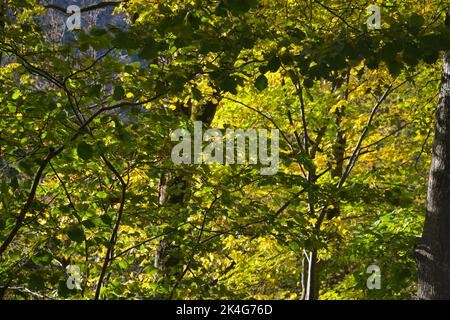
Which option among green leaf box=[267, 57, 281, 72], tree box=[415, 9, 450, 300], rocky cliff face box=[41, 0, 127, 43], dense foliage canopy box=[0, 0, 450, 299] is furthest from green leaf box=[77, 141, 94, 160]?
tree box=[415, 9, 450, 300]

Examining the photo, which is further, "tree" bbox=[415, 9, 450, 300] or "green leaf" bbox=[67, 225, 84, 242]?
"tree" bbox=[415, 9, 450, 300]

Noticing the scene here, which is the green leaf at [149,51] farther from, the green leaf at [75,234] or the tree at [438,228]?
the tree at [438,228]

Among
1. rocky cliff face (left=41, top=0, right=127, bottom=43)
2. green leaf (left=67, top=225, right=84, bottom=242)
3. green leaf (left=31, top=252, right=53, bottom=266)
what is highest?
rocky cliff face (left=41, top=0, right=127, bottom=43)

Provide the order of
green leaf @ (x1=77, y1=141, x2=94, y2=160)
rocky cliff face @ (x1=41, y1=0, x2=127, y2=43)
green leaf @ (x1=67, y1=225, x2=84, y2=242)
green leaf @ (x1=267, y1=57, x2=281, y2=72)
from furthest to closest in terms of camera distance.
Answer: rocky cliff face @ (x1=41, y1=0, x2=127, y2=43) < green leaf @ (x1=67, y1=225, x2=84, y2=242) < green leaf @ (x1=77, y1=141, x2=94, y2=160) < green leaf @ (x1=267, y1=57, x2=281, y2=72)

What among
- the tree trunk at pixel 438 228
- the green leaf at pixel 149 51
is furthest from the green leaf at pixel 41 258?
the tree trunk at pixel 438 228

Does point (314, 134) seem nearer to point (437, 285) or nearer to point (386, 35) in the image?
point (437, 285)

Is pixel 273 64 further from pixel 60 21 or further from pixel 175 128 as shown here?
pixel 60 21

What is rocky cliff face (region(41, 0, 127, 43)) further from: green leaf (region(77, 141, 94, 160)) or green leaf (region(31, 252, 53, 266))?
green leaf (region(31, 252, 53, 266))

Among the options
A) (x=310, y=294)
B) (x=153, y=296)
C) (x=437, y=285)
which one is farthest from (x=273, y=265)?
(x=437, y=285)

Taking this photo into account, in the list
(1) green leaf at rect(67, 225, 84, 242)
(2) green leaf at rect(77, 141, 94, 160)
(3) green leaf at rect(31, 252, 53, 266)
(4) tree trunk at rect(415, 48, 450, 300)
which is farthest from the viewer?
(4) tree trunk at rect(415, 48, 450, 300)

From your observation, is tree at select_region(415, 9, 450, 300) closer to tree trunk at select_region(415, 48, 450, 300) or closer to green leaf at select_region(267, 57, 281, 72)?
tree trunk at select_region(415, 48, 450, 300)

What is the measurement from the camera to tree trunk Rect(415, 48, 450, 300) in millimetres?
3551

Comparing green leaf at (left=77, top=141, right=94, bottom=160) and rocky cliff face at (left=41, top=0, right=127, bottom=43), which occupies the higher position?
rocky cliff face at (left=41, top=0, right=127, bottom=43)
